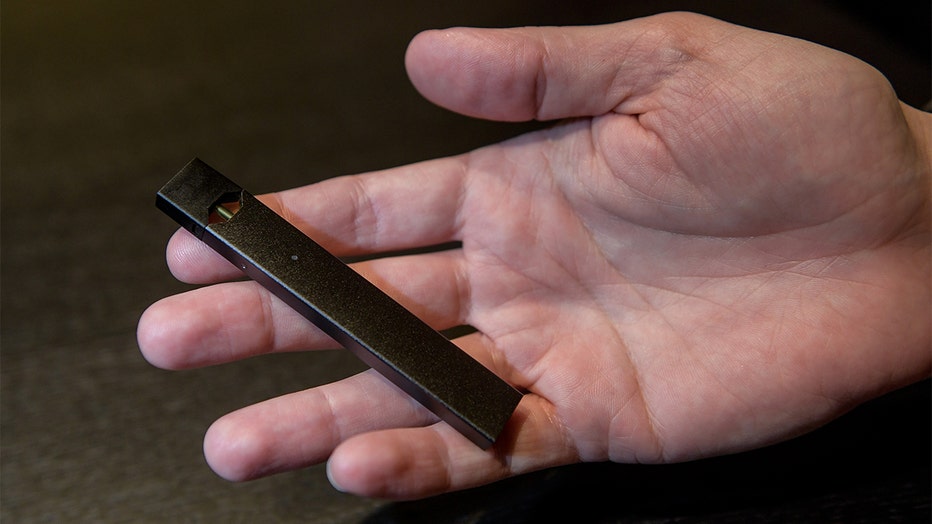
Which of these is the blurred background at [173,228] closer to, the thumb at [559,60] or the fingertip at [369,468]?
the fingertip at [369,468]

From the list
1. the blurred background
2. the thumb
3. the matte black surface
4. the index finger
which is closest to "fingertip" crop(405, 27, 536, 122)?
the thumb

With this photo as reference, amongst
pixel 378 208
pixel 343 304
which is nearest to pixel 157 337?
pixel 343 304

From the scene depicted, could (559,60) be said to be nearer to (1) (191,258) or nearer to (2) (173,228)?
(1) (191,258)

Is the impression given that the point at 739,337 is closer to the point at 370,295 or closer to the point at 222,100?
the point at 370,295

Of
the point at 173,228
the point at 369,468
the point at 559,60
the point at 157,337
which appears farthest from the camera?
the point at 173,228

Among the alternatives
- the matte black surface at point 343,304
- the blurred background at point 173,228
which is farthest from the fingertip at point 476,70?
the blurred background at point 173,228

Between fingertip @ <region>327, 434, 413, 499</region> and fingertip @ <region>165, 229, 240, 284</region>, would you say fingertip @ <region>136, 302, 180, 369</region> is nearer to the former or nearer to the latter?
fingertip @ <region>165, 229, 240, 284</region>
